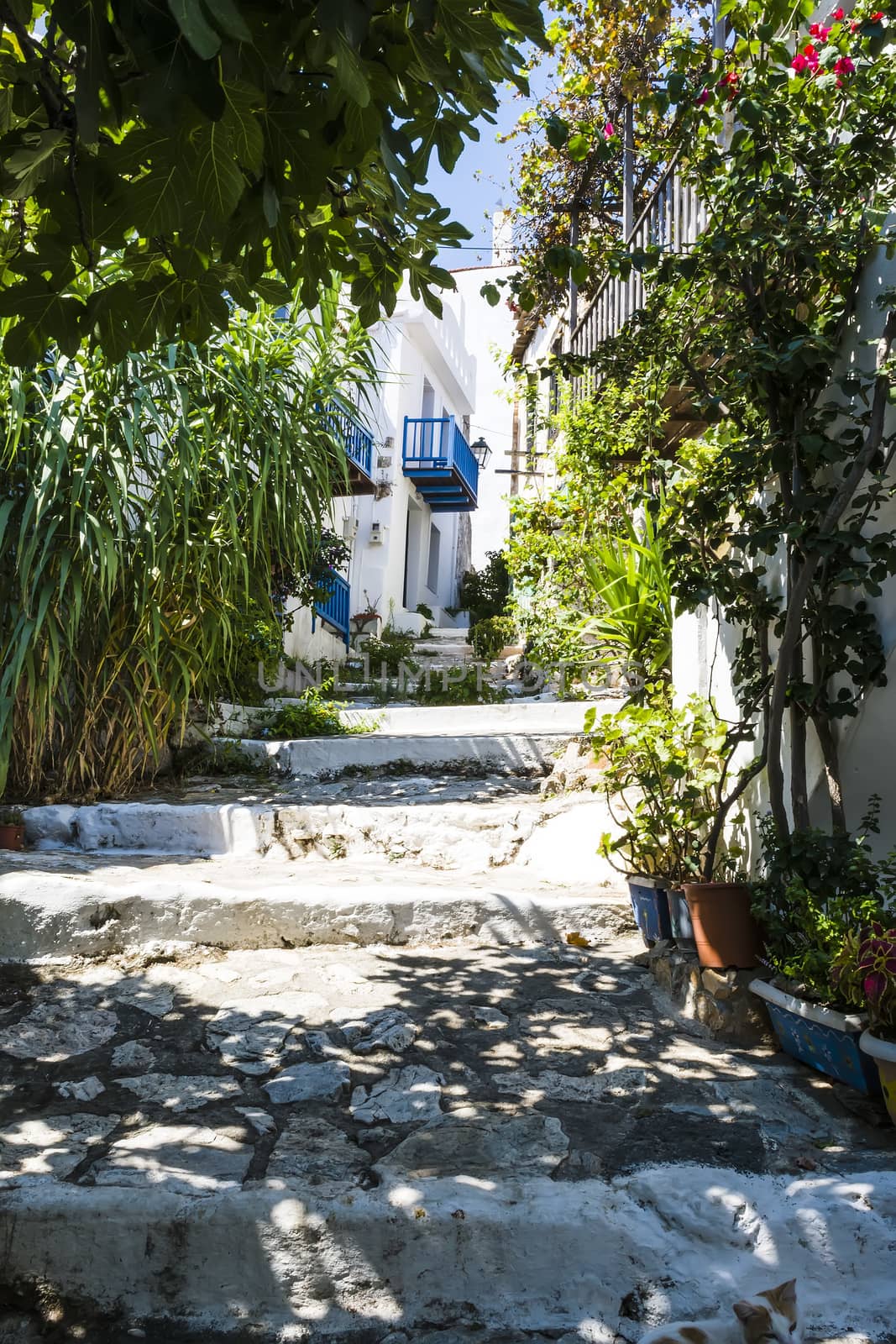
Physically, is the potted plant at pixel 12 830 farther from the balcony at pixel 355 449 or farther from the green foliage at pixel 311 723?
the balcony at pixel 355 449

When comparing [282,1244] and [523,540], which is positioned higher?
[523,540]

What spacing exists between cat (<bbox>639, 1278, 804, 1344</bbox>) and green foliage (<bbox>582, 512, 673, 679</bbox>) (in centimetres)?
388

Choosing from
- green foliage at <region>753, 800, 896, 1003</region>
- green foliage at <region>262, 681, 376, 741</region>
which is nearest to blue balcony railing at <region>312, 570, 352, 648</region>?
green foliage at <region>262, 681, 376, 741</region>

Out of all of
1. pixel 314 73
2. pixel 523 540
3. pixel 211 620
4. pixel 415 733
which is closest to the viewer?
pixel 314 73

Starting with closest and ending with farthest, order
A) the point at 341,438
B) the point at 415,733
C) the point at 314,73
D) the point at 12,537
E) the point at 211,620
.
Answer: the point at 314,73 < the point at 12,537 < the point at 211,620 < the point at 341,438 < the point at 415,733

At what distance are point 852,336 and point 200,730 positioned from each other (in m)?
4.31

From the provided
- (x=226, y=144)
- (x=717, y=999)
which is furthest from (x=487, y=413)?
(x=226, y=144)

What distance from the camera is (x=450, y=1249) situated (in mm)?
1904

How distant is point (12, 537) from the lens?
437cm

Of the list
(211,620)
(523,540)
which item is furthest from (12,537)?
(523,540)

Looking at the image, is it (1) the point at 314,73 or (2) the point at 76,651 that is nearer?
(1) the point at 314,73

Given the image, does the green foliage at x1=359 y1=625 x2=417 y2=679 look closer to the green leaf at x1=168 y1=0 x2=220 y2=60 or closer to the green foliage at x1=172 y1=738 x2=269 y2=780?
the green foliage at x1=172 y1=738 x2=269 y2=780

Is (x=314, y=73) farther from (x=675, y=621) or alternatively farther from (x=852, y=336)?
(x=675, y=621)

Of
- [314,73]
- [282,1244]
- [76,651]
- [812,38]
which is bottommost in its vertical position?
[282,1244]
